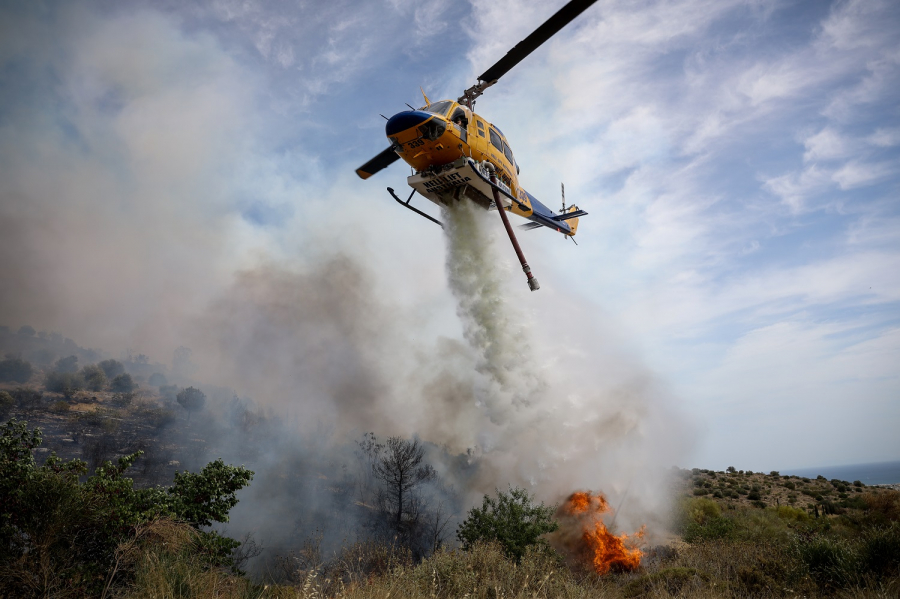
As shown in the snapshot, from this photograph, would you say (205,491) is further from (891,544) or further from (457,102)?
(891,544)

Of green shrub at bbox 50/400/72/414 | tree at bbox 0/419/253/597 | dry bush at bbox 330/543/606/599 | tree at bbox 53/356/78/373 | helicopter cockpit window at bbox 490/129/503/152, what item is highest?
tree at bbox 53/356/78/373

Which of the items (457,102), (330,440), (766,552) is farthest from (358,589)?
(330,440)

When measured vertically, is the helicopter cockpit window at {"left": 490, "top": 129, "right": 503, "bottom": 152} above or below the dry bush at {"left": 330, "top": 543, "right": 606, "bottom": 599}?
above

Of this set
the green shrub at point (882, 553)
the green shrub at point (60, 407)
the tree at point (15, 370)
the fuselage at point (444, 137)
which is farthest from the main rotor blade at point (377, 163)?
the tree at point (15, 370)

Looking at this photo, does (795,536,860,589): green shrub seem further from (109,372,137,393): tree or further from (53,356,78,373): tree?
(53,356,78,373): tree

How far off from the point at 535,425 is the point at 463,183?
16.6m

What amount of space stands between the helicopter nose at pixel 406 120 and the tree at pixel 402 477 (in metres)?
31.7

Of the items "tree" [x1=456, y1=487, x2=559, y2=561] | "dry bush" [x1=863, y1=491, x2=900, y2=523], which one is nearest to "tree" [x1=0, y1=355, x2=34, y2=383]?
"tree" [x1=456, y1=487, x2=559, y2=561]

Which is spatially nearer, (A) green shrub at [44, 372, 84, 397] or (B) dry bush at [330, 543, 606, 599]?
(B) dry bush at [330, 543, 606, 599]

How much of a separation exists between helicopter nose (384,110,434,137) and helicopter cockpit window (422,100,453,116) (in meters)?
0.52

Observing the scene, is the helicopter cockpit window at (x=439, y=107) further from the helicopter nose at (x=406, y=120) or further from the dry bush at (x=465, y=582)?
the dry bush at (x=465, y=582)

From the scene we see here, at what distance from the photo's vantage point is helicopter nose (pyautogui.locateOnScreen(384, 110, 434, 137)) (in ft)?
44.3

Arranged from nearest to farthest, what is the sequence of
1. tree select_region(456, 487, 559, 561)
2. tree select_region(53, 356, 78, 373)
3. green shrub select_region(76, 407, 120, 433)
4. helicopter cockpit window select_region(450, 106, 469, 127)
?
helicopter cockpit window select_region(450, 106, 469, 127) → tree select_region(456, 487, 559, 561) → green shrub select_region(76, 407, 120, 433) → tree select_region(53, 356, 78, 373)

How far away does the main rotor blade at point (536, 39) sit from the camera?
10609 millimetres
